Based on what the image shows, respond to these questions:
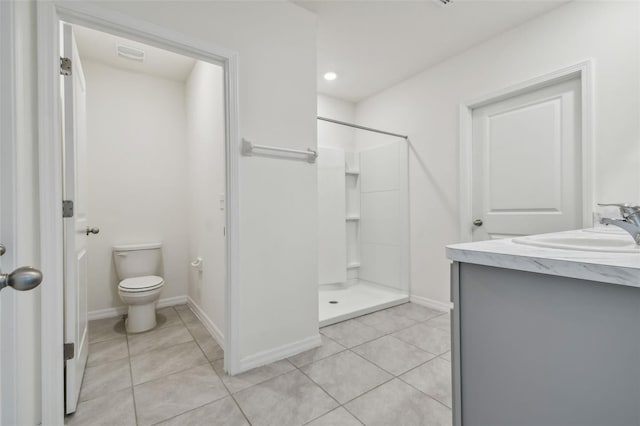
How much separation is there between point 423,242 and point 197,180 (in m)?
2.32

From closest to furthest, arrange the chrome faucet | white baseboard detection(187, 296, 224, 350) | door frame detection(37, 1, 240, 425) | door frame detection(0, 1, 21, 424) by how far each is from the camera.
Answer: door frame detection(0, 1, 21, 424), the chrome faucet, door frame detection(37, 1, 240, 425), white baseboard detection(187, 296, 224, 350)

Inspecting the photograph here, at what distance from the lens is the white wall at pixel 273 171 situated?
1.76m

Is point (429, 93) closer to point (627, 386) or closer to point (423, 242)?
point (423, 242)

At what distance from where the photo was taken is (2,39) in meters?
0.92

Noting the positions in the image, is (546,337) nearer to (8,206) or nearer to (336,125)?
(8,206)

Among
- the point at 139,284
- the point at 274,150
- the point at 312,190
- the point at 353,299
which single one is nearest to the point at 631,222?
the point at 312,190

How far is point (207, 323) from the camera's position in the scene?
2451 millimetres

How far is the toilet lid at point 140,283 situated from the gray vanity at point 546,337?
7.59 ft

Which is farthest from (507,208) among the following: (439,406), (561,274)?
(561,274)

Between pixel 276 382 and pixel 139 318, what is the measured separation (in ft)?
4.74

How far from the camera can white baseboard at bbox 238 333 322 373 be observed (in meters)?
1.76

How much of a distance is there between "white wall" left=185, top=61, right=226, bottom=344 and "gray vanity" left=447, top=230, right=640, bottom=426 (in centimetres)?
148

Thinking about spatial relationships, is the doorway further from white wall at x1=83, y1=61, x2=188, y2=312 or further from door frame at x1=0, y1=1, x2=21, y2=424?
door frame at x1=0, y1=1, x2=21, y2=424

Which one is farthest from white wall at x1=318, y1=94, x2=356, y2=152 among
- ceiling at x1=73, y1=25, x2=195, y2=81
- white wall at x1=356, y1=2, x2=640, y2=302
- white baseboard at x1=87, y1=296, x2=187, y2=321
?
white baseboard at x1=87, y1=296, x2=187, y2=321
